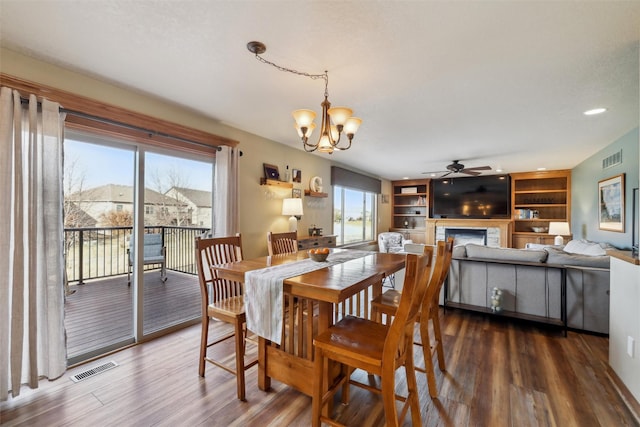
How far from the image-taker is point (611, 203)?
→ 400 centimetres

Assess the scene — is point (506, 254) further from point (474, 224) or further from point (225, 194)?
point (474, 224)

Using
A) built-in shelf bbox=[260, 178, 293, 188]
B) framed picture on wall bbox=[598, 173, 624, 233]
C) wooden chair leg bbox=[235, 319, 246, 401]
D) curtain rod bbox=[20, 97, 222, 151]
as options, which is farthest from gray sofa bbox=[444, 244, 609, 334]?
curtain rod bbox=[20, 97, 222, 151]

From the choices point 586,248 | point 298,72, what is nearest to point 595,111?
point 586,248

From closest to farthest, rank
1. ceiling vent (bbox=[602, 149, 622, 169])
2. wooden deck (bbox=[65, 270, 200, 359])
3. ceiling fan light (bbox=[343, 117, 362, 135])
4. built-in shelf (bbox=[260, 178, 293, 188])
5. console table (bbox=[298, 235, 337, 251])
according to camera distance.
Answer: ceiling fan light (bbox=[343, 117, 362, 135]) → wooden deck (bbox=[65, 270, 200, 359]) → ceiling vent (bbox=[602, 149, 622, 169]) → built-in shelf (bbox=[260, 178, 293, 188]) → console table (bbox=[298, 235, 337, 251])

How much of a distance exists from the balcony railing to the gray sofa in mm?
3348

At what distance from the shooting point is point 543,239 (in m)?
6.89

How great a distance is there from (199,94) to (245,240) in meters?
1.86

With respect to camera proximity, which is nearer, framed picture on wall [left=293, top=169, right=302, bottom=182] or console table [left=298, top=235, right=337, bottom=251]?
console table [left=298, top=235, right=337, bottom=251]

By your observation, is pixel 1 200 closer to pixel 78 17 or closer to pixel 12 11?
pixel 12 11

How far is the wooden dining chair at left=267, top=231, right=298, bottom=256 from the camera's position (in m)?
2.96

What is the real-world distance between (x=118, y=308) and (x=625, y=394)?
481cm

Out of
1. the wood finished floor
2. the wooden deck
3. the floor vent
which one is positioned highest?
the wooden deck

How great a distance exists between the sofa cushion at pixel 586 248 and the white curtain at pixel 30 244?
5.75 m

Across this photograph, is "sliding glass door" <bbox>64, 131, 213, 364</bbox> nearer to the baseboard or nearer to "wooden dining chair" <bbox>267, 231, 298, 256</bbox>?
"wooden dining chair" <bbox>267, 231, 298, 256</bbox>
